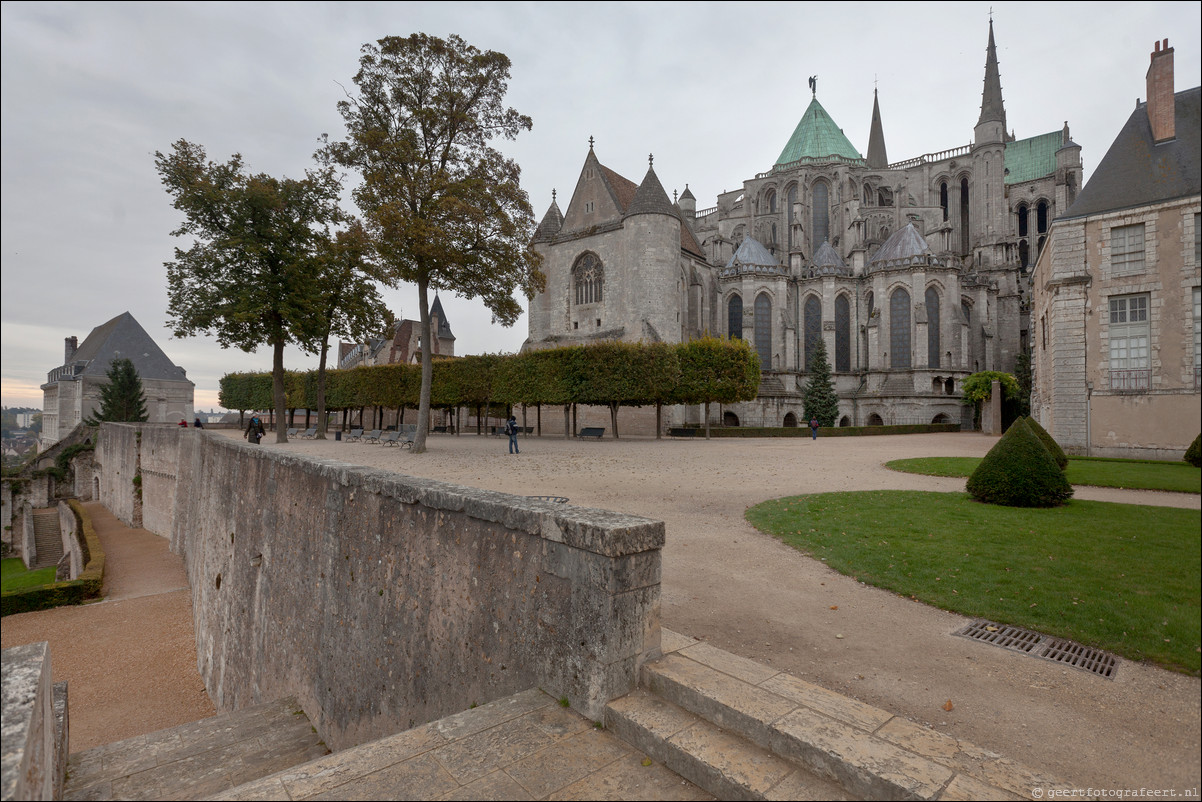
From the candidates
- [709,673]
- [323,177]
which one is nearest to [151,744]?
[709,673]

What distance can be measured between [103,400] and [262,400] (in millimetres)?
8537

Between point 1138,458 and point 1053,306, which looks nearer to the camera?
point 1138,458

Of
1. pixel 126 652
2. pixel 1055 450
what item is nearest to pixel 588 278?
pixel 126 652

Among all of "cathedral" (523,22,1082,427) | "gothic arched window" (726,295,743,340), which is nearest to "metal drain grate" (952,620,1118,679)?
"cathedral" (523,22,1082,427)

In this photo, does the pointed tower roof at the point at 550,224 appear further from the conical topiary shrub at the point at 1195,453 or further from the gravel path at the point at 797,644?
the conical topiary shrub at the point at 1195,453

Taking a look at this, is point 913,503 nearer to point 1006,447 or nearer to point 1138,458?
point 1006,447

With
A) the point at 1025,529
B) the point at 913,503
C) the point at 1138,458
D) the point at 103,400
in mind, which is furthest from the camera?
the point at 103,400

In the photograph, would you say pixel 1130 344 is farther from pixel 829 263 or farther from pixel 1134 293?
pixel 829 263

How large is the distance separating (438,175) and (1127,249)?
729 inches

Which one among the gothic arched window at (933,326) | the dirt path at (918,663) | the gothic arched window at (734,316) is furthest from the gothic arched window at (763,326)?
the dirt path at (918,663)

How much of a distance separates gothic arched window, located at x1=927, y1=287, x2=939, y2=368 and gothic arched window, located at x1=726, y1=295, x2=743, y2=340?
537 inches

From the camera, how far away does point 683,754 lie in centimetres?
232

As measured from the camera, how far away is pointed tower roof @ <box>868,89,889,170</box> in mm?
60500

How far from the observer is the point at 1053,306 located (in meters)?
2.41
